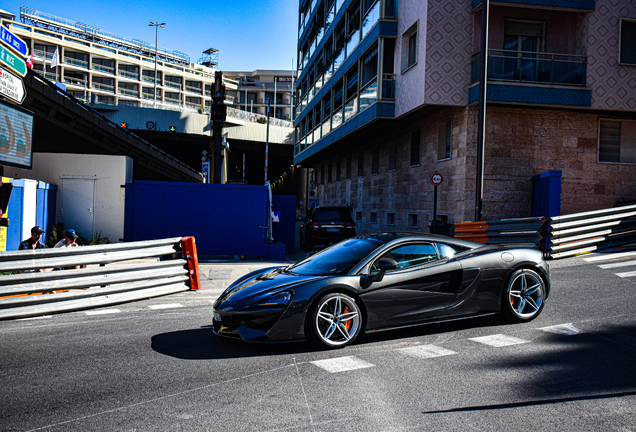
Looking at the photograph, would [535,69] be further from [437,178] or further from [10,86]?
[10,86]

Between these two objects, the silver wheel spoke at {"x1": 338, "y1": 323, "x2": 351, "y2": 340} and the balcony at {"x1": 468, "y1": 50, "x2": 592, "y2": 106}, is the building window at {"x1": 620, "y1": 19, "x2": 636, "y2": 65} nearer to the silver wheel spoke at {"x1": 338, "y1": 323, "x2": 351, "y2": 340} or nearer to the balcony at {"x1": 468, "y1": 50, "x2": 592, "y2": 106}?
the balcony at {"x1": 468, "y1": 50, "x2": 592, "y2": 106}

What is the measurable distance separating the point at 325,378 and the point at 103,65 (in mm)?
91768

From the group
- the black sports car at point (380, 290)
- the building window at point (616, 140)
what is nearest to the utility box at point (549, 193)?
the building window at point (616, 140)

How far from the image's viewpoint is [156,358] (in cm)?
509

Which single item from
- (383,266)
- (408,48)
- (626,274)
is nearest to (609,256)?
(626,274)

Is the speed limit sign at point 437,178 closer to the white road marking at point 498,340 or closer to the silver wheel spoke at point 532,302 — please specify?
the silver wheel spoke at point 532,302

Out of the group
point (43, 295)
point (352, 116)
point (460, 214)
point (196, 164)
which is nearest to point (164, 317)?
point (43, 295)

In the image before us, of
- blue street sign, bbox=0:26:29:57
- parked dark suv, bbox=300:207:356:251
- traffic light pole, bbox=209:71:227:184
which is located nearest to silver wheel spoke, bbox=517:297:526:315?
blue street sign, bbox=0:26:29:57

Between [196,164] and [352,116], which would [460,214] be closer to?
[352,116]

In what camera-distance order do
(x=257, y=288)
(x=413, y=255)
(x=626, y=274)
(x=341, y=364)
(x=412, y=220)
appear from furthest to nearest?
(x=412, y=220), (x=626, y=274), (x=413, y=255), (x=257, y=288), (x=341, y=364)

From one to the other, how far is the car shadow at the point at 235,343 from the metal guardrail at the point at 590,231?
260 inches

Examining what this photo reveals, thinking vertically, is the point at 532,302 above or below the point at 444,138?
below

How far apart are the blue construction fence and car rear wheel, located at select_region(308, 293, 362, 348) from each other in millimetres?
9687

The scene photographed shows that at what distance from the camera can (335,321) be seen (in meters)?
5.43
